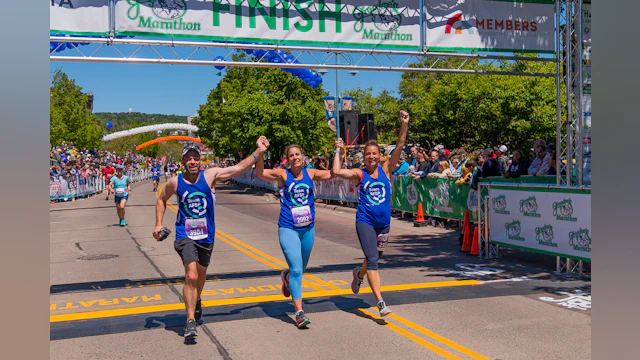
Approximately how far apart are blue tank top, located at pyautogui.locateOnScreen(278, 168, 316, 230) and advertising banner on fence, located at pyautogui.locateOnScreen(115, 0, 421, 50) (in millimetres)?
5610

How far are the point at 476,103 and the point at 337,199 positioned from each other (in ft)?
45.5

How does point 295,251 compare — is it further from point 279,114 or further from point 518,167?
point 279,114

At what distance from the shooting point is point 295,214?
720 centimetres

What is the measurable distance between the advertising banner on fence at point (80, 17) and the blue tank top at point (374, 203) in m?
6.33

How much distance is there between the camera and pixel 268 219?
22.2 meters

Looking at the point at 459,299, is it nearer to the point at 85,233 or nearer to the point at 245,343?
Result: the point at 245,343

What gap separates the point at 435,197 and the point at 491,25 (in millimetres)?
5902

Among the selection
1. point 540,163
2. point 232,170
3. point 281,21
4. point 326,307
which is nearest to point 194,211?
point 232,170

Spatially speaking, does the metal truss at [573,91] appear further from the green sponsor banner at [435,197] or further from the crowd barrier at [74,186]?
the crowd barrier at [74,186]

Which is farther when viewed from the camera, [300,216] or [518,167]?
[518,167]

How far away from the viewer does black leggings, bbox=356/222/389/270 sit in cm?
744

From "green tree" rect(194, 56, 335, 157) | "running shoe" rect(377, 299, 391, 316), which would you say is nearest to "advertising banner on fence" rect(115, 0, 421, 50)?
"running shoe" rect(377, 299, 391, 316)
